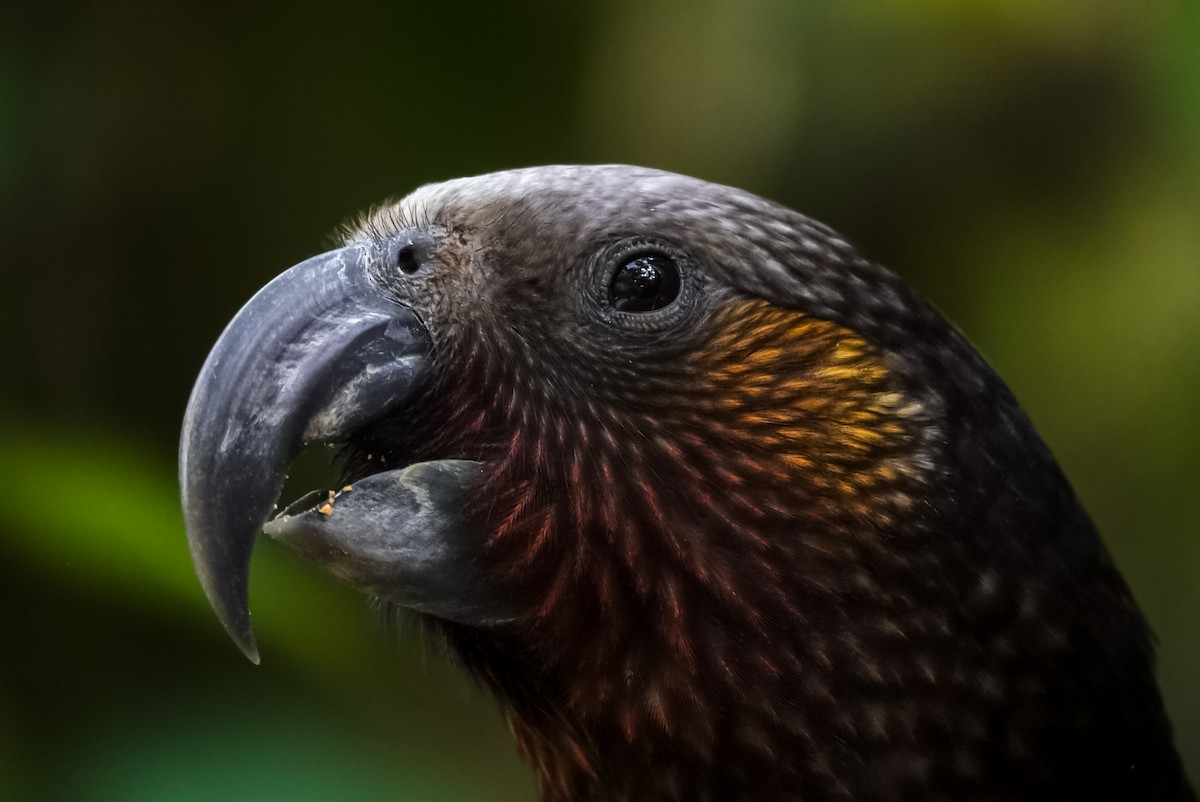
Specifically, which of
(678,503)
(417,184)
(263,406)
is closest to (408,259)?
(263,406)

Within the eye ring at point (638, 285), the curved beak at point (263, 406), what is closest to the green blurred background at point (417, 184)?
the curved beak at point (263, 406)

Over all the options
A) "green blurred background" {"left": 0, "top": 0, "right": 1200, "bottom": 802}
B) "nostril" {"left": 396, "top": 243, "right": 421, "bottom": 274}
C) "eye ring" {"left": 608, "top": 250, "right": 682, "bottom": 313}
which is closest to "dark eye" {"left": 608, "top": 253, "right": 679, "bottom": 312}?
"eye ring" {"left": 608, "top": 250, "right": 682, "bottom": 313}

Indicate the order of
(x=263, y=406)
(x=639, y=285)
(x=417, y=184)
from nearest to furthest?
1. (x=263, y=406)
2. (x=639, y=285)
3. (x=417, y=184)

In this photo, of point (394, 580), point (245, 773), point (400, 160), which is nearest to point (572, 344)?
point (394, 580)

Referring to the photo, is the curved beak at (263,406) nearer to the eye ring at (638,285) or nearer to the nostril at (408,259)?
the nostril at (408,259)

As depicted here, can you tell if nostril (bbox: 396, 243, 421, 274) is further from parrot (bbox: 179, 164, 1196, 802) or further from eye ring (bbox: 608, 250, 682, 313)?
eye ring (bbox: 608, 250, 682, 313)

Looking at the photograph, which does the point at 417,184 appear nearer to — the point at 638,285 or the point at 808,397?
the point at 638,285
